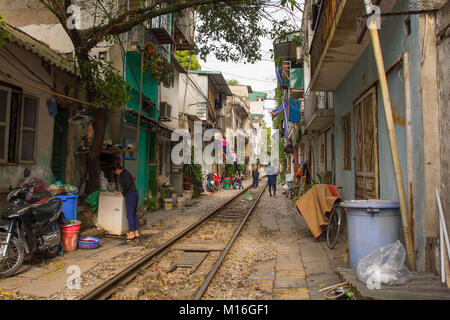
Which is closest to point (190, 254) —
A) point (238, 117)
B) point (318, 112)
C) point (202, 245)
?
point (202, 245)

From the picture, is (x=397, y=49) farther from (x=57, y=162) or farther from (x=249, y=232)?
(x=57, y=162)

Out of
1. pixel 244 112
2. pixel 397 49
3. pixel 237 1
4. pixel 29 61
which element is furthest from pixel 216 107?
pixel 397 49

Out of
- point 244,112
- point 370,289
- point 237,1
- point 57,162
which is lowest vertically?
point 370,289

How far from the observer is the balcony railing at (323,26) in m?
6.54

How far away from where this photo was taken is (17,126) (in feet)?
22.9

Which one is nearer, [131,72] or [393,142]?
[393,142]

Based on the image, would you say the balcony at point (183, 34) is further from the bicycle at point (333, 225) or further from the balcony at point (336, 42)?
the bicycle at point (333, 225)

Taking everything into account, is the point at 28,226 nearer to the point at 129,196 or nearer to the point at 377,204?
the point at 129,196

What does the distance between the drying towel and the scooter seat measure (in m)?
5.12

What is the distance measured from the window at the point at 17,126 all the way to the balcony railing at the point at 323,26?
6.62m

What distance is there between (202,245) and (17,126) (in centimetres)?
473

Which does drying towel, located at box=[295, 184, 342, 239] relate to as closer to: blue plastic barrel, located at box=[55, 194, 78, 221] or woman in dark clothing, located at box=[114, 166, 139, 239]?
woman in dark clothing, located at box=[114, 166, 139, 239]
